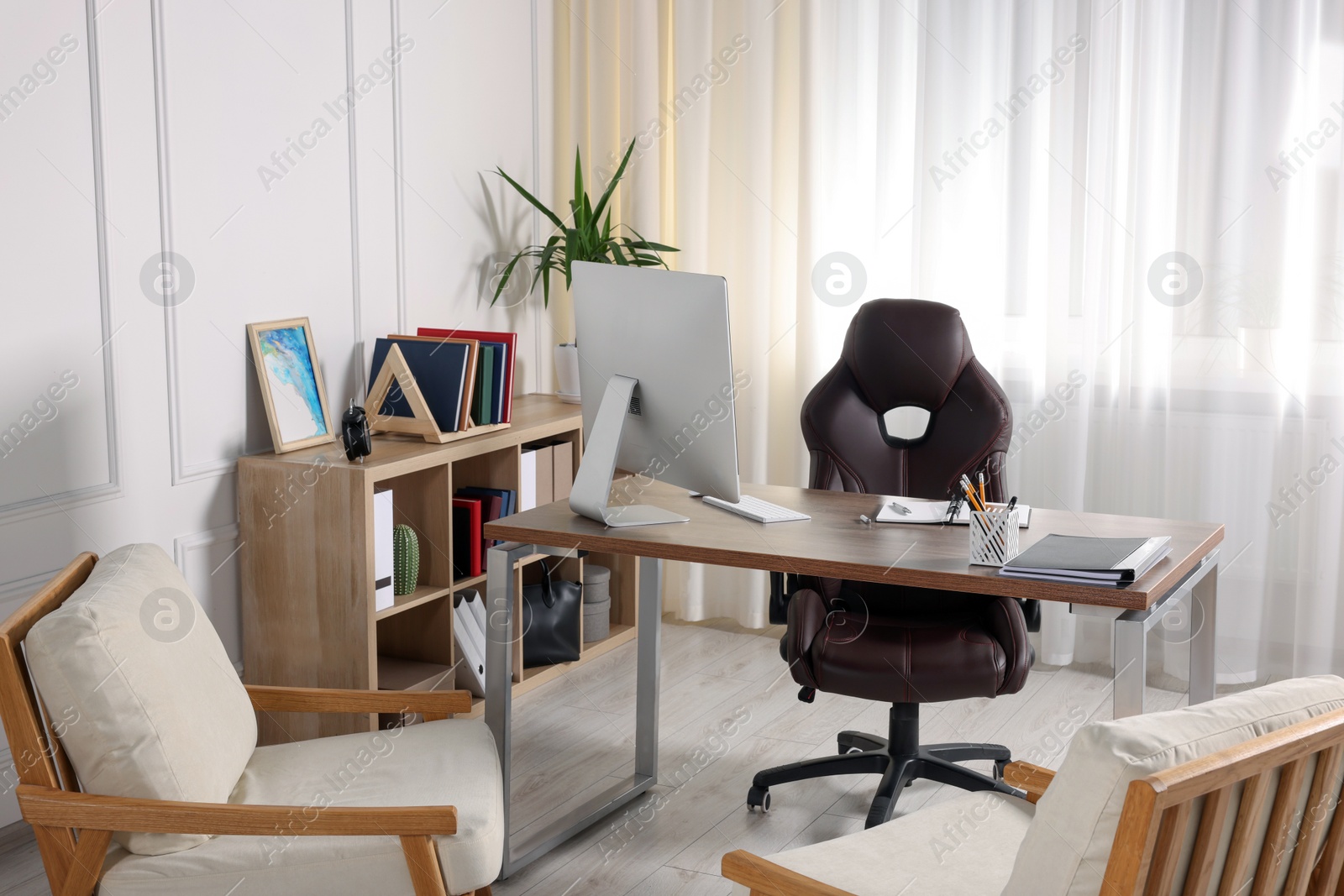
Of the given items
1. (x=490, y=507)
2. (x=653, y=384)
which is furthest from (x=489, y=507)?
(x=653, y=384)

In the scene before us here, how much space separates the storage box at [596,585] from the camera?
13.4 ft

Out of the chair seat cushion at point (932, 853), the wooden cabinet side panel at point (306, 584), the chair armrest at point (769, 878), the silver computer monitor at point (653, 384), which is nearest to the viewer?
the chair armrest at point (769, 878)

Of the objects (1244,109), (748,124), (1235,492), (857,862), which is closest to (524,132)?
(748,124)

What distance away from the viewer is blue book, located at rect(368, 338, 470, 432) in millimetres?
3465

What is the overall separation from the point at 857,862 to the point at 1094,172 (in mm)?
2790

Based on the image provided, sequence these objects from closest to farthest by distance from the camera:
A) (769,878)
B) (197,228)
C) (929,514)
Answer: (769,878) → (929,514) → (197,228)

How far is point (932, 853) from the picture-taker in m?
1.81

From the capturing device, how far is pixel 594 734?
11.5 ft

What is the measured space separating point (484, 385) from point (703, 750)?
1.25 meters

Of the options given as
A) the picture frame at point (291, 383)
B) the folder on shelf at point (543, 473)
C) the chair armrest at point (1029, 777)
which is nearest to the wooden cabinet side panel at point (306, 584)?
the picture frame at point (291, 383)

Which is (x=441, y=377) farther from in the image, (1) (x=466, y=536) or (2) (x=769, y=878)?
(2) (x=769, y=878)

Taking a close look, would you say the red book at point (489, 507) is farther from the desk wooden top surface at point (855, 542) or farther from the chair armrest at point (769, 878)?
the chair armrest at point (769, 878)

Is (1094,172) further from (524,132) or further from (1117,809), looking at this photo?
(1117,809)

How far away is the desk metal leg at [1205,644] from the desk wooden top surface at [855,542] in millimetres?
108
